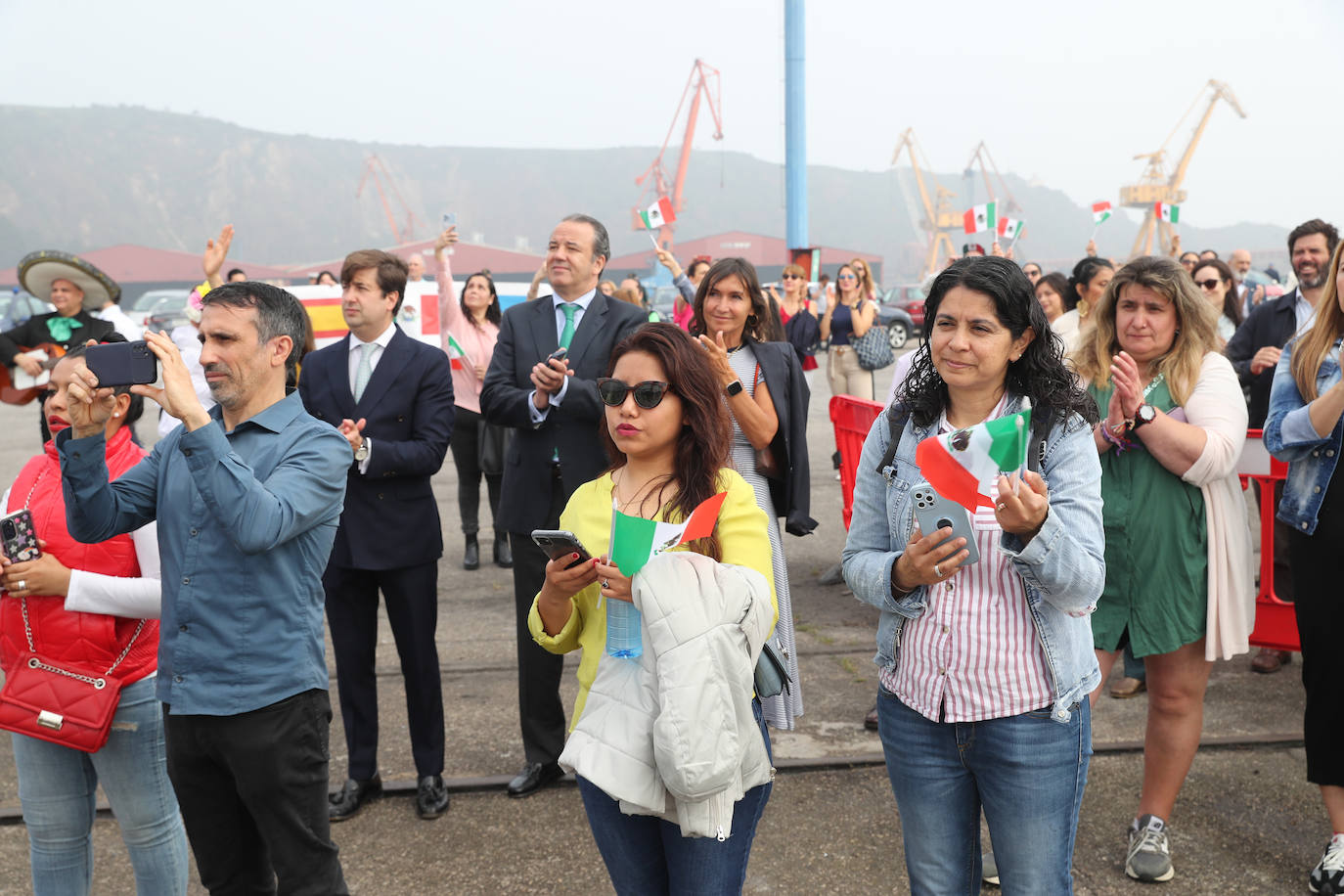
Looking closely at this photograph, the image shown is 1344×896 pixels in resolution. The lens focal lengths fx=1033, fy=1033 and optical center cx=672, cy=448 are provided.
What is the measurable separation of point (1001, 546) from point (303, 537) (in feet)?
5.45

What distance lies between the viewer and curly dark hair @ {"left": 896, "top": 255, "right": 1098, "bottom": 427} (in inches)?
87.0

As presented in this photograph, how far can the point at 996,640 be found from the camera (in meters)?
2.19

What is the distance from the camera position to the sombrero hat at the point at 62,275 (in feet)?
18.1

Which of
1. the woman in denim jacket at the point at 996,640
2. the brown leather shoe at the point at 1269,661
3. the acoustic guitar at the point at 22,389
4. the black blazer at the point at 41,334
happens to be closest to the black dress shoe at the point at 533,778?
the woman in denim jacket at the point at 996,640

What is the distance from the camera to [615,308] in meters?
4.20

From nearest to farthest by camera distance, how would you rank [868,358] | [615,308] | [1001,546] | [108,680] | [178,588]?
[1001,546] → [178,588] → [108,680] → [615,308] → [868,358]

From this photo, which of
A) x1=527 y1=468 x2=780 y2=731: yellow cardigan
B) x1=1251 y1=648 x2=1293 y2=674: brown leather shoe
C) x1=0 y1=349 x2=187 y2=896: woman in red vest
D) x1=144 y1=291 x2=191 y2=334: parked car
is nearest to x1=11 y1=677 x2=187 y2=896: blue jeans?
x1=0 y1=349 x2=187 y2=896: woman in red vest

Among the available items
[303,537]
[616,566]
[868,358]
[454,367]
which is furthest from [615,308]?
[868,358]

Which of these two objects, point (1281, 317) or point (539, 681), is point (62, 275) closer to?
point (539, 681)

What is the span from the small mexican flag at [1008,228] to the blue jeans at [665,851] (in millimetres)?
11752

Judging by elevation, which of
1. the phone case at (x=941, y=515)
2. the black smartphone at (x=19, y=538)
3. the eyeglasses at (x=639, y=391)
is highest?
the eyeglasses at (x=639, y=391)

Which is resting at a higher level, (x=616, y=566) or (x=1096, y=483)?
(x=1096, y=483)

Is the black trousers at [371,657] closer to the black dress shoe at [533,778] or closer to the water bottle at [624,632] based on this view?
the black dress shoe at [533,778]

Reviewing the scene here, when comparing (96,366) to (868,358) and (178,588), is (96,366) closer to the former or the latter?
(178,588)
